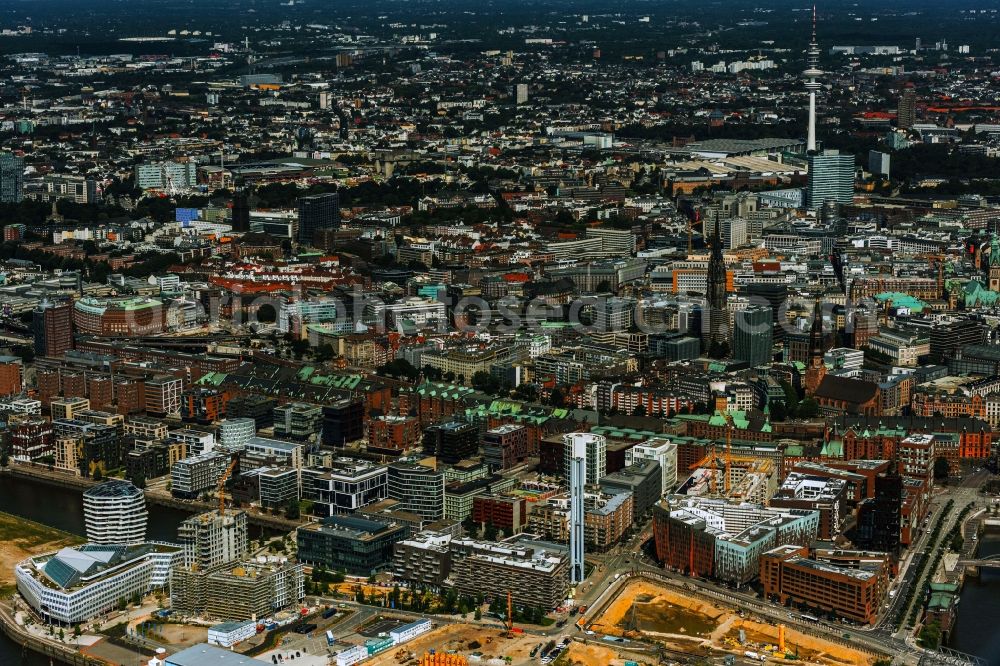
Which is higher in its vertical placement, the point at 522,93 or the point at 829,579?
the point at 522,93

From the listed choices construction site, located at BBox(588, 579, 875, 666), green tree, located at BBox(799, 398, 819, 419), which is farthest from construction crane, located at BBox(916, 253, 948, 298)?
construction site, located at BBox(588, 579, 875, 666)

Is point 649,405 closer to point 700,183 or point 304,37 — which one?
point 700,183

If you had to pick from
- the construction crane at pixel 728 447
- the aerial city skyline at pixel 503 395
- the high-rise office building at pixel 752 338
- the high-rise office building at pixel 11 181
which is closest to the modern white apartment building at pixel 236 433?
the aerial city skyline at pixel 503 395

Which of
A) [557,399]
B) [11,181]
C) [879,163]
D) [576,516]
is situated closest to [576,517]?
[576,516]

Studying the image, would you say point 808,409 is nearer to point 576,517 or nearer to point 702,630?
point 576,517

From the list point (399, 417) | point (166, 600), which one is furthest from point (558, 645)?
point (399, 417)
